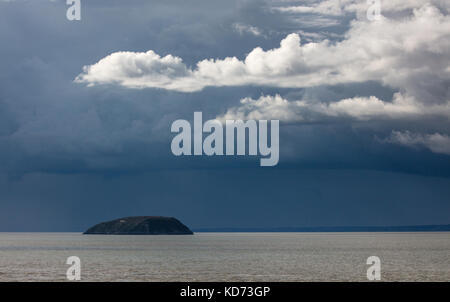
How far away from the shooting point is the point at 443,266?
144 m

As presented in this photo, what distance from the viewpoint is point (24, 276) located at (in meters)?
112

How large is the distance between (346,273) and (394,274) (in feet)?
31.8
